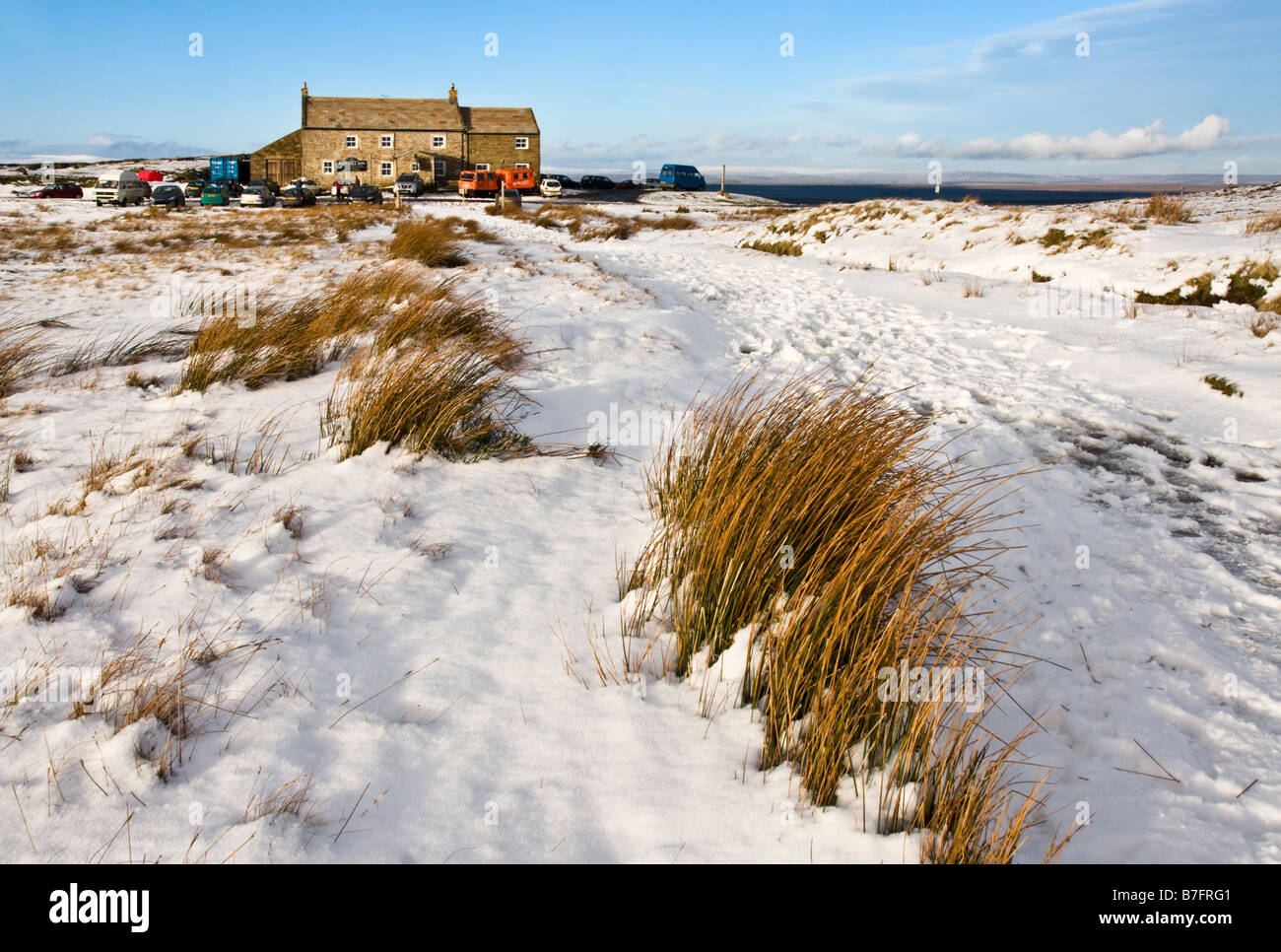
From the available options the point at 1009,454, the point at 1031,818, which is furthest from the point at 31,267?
the point at 1031,818

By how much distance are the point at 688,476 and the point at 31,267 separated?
561 inches

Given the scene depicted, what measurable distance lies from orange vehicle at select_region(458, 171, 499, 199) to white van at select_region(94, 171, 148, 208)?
50.8ft

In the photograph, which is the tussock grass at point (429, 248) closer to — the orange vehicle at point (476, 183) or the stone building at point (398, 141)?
the orange vehicle at point (476, 183)

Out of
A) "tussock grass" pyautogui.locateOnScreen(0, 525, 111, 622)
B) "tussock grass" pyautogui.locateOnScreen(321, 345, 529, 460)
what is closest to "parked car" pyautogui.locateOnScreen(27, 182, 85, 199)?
"tussock grass" pyautogui.locateOnScreen(321, 345, 529, 460)

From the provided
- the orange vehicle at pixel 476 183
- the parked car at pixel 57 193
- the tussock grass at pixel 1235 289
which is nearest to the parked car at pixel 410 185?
the orange vehicle at pixel 476 183

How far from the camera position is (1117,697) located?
2748mm

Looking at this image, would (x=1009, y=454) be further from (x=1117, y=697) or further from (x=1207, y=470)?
(x=1117, y=697)

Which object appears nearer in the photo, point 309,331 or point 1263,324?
point 309,331

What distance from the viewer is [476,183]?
39906 millimetres

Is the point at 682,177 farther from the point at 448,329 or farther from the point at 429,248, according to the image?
the point at 448,329

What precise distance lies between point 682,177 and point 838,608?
59908 mm

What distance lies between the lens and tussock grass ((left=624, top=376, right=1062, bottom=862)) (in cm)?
200

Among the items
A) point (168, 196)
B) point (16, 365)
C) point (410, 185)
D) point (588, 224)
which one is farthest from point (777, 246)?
point (410, 185)

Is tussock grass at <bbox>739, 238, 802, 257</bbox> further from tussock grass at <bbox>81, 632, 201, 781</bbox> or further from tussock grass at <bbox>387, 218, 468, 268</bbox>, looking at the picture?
tussock grass at <bbox>81, 632, 201, 781</bbox>
